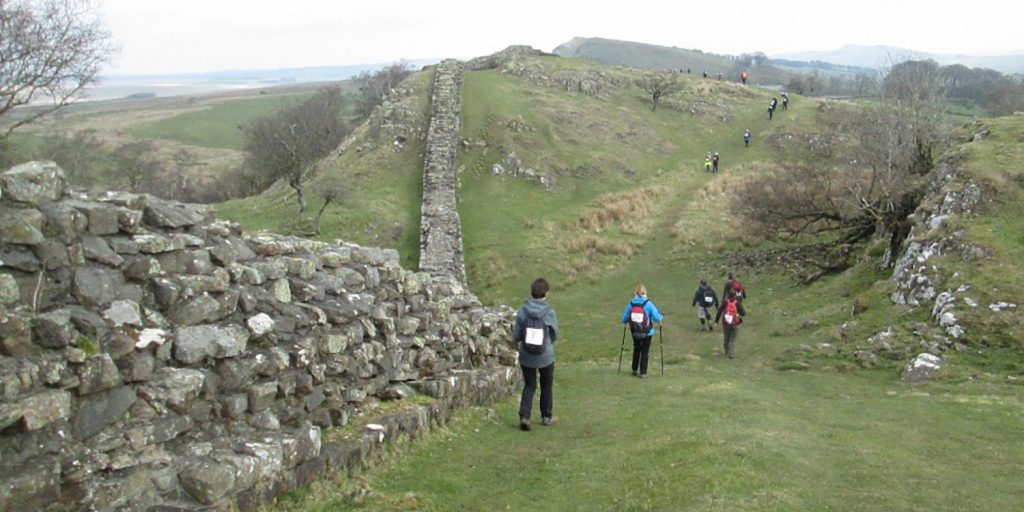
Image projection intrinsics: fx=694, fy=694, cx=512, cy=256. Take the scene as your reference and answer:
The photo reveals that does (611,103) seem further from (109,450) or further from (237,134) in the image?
(237,134)

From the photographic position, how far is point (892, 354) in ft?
59.7

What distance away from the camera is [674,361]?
67.1 ft

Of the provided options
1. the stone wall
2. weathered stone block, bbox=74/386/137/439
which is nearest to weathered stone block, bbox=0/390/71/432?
the stone wall

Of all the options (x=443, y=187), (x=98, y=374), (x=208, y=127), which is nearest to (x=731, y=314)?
(x=98, y=374)

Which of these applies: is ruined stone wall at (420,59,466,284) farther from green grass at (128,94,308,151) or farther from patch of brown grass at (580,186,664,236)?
green grass at (128,94,308,151)

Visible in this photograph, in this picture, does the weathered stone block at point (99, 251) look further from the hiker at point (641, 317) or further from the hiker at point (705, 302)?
the hiker at point (705, 302)

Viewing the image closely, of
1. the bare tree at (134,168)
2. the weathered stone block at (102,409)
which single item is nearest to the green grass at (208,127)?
the bare tree at (134,168)

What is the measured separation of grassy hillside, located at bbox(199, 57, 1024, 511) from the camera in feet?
29.0

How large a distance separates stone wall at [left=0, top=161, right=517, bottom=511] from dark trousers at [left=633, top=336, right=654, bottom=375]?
8.00 m

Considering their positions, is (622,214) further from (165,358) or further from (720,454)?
(165,358)

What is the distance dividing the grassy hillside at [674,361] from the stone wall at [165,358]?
34.6 inches

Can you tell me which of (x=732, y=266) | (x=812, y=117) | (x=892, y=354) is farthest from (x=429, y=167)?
(x=812, y=117)

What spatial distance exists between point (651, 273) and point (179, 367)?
89.9ft

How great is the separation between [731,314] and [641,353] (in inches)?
173
